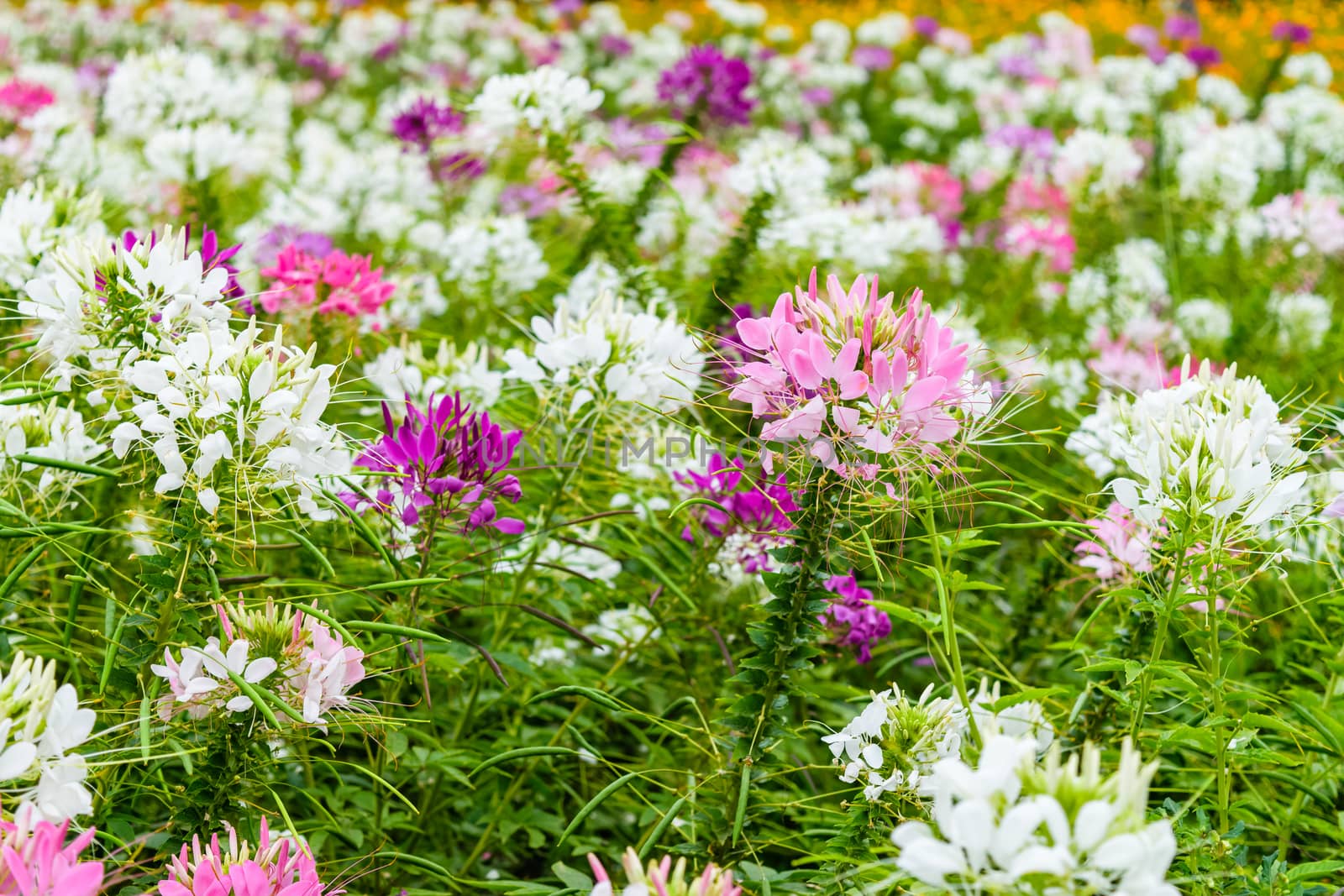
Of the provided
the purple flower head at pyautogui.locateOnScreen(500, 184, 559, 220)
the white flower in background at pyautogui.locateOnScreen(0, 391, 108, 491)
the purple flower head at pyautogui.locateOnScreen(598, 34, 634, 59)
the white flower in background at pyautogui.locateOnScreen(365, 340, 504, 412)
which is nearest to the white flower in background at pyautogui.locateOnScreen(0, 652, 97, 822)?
the white flower in background at pyautogui.locateOnScreen(0, 391, 108, 491)

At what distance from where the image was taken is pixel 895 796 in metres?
1.16

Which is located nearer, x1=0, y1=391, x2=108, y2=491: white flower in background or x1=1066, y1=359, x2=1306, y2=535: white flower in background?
x1=1066, y1=359, x2=1306, y2=535: white flower in background

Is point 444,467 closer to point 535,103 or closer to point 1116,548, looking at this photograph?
point 1116,548

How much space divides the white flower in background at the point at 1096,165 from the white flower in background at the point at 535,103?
205 centimetres

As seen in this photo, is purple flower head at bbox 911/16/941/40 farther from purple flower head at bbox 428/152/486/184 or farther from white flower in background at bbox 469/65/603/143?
white flower in background at bbox 469/65/603/143

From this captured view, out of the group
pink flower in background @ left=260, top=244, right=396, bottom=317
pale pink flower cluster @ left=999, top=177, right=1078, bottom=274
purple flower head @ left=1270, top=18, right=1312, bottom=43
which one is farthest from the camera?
purple flower head @ left=1270, top=18, right=1312, bottom=43

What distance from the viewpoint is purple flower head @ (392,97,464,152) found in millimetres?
2924

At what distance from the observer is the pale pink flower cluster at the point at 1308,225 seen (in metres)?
3.18

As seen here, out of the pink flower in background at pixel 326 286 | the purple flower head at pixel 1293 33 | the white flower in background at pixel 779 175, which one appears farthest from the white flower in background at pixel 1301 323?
the purple flower head at pixel 1293 33

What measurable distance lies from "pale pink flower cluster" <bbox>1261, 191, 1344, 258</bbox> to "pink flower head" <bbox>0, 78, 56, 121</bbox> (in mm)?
3571

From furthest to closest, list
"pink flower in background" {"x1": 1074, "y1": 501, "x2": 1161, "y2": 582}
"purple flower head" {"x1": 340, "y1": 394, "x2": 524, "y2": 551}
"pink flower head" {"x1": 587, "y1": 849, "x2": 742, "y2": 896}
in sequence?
"pink flower in background" {"x1": 1074, "y1": 501, "x2": 1161, "y2": 582} < "purple flower head" {"x1": 340, "y1": 394, "x2": 524, "y2": 551} < "pink flower head" {"x1": 587, "y1": 849, "x2": 742, "y2": 896}

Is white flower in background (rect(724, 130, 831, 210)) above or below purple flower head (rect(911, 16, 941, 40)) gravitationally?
below

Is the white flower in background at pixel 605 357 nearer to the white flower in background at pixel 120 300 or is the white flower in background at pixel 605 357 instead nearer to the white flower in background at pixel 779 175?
the white flower in background at pixel 120 300

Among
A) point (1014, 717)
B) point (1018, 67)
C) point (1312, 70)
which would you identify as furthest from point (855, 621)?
point (1018, 67)
